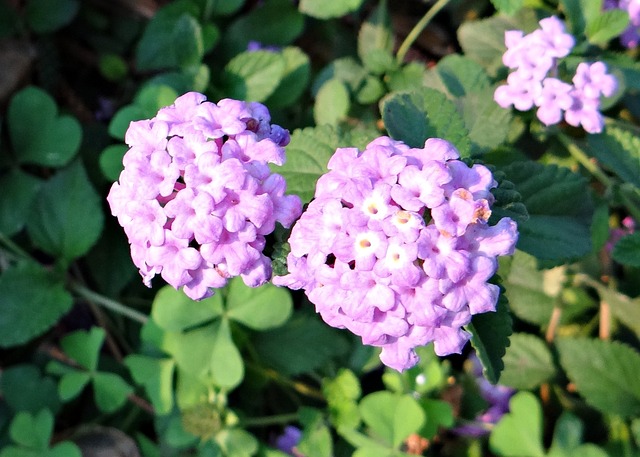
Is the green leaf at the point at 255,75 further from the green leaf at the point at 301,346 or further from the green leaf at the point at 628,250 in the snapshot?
the green leaf at the point at 628,250

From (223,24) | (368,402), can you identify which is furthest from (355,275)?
(223,24)

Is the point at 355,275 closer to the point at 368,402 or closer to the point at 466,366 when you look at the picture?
the point at 368,402

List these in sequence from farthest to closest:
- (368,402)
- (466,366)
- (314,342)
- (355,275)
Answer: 1. (466,366)
2. (314,342)
3. (368,402)
4. (355,275)

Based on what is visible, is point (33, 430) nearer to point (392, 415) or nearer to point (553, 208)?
point (392, 415)

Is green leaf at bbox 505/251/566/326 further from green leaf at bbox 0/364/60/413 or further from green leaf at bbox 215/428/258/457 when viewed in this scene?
green leaf at bbox 0/364/60/413

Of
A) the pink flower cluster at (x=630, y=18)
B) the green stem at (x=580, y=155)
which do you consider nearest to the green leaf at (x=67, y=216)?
the green stem at (x=580, y=155)

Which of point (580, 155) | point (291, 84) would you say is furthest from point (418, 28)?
point (580, 155)

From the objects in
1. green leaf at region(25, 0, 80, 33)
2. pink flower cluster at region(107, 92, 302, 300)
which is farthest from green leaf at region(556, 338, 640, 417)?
green leaf at region(25, 0, 80, 33)
